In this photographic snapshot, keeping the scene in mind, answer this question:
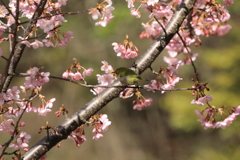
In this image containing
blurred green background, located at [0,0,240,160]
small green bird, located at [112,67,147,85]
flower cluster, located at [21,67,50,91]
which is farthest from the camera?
blurred green background, located at [0,0,240,160]

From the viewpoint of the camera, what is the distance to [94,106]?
133cm

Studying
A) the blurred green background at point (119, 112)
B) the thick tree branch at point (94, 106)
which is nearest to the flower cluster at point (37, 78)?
the thick tree branch at point (94, 106)

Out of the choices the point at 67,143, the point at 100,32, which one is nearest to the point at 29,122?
the point at 67,143

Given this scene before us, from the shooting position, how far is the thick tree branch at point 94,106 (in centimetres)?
127

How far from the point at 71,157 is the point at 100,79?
6.21 metres

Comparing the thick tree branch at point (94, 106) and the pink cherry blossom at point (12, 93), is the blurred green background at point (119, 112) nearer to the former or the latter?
the thick tree branch at point (94, 106)

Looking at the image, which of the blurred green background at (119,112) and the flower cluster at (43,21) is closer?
the flower cluster at (43,21)

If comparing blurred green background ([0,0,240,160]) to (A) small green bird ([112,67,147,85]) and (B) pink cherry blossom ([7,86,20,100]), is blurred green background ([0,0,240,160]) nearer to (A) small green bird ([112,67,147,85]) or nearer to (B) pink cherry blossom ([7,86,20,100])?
(A) small green bird ([112,67,147,85])

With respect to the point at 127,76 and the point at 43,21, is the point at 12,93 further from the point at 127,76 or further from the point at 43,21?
the point at 127,76

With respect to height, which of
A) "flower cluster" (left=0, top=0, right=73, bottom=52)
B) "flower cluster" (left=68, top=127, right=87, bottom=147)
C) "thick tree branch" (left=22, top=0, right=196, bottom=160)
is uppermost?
"flower cluster" (left=0, top=0, right=73, bottom=52)

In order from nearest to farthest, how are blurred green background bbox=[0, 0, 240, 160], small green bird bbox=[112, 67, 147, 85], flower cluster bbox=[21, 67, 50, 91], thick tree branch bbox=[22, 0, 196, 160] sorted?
flower cluster bbox=[21, 67, 50, 91] < thick tree branch bbox=[22, 0, 196, 160] < small green bird bbox=[112, 67, 147, 85] < blurred green background bbox=[0, 0, 240, 160]

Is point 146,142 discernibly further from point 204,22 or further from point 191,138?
point 204,22

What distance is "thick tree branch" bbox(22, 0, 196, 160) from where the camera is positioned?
1.27m

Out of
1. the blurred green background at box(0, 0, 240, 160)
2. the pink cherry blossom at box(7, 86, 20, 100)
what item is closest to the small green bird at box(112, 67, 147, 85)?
the pink cherry blossom at box(7, 86, 20, 100)
